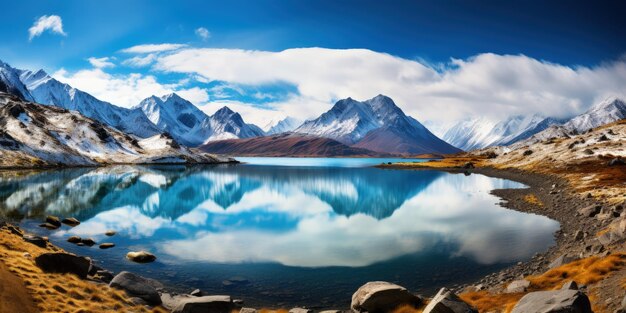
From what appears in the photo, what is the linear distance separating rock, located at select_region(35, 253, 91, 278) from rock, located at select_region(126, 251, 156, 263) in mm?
10572

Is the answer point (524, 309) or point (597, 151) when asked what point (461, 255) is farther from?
point (597, 151)

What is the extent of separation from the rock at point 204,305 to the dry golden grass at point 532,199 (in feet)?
218

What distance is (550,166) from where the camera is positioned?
13750 cm

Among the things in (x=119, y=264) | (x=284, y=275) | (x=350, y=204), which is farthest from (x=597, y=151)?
(x=119, y=264)

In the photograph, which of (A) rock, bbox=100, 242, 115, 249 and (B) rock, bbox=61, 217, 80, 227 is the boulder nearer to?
(A) rock, bbox=100, 242, 115, 249

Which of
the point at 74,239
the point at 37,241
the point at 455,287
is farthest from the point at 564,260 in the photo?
the point at 74,239

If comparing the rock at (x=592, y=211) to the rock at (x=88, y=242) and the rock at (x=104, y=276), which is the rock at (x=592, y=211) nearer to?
the rock at (x=104, y=276)

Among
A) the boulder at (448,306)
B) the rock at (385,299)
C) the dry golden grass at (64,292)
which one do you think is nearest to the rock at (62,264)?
the dry golden grass at (64,292)

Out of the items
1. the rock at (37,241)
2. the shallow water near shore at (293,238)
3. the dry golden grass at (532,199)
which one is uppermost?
the rock at (37,241)

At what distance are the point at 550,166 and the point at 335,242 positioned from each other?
122 m

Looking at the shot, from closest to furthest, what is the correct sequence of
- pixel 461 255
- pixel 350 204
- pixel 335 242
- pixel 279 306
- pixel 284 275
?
pixel 279 306 → pixel 284 275 → pixel 461 255 → pixel 335 242 → pixel 350 204

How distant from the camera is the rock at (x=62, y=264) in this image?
24.3 meters

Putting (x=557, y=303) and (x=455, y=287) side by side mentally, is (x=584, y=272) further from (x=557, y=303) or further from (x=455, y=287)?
(x=557, y=303)

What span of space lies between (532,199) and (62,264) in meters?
79.6
